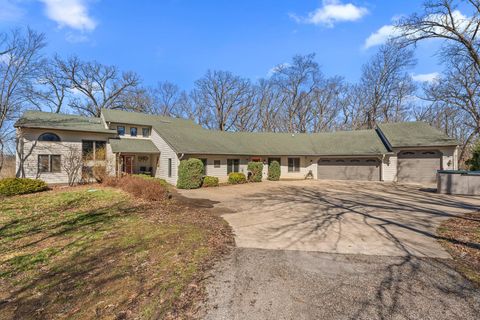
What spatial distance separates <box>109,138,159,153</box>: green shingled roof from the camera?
18.4 metres

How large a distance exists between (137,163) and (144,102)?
21258 mm

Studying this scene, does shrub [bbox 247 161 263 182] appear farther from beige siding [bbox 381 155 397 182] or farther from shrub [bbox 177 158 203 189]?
beige siding [bbox 381 155 397 182]

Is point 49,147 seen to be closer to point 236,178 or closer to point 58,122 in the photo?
point 58,122

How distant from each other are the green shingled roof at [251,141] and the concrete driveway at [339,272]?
11595 mm

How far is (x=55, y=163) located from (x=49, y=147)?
1.17 meters

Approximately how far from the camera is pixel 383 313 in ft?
10.5

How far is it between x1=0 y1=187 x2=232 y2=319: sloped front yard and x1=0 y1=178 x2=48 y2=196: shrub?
420 cm

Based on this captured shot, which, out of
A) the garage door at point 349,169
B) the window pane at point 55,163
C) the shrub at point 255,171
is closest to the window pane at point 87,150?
the window pane at point 55,163

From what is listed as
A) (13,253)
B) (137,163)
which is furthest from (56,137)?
(13,253)

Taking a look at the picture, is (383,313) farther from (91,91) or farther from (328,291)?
(91,91)

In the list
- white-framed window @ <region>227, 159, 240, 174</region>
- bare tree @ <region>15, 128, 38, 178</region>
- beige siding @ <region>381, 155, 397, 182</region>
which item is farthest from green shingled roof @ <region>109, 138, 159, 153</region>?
beige siding @ <region>381, 155, 397, 182</region>

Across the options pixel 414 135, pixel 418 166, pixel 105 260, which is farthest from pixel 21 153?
pixel 414 135

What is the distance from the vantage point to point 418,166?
19828mm

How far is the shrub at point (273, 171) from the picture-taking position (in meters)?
21.8
